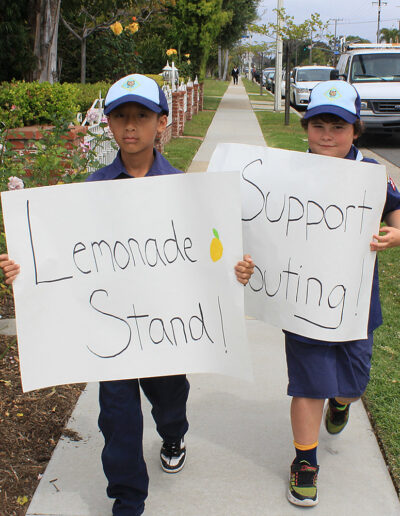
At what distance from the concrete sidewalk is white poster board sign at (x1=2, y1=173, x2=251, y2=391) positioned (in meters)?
0.57

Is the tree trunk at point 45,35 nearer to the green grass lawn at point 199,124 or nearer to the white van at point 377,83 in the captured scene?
the green grass lawn at point 199,124

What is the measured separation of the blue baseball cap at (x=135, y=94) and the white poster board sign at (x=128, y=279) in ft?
0.95

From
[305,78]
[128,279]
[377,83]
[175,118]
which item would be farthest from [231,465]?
[305,78]

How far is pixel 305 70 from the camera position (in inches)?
973

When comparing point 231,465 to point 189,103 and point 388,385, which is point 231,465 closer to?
point 388,385

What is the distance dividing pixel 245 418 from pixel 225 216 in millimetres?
1288

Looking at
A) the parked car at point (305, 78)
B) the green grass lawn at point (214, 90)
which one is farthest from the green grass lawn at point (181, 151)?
the green grass lawn at point (214, 90)

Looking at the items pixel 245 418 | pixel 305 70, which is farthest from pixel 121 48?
pixel 245 418

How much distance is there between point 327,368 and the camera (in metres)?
2.42

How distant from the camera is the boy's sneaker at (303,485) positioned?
7.98 feet

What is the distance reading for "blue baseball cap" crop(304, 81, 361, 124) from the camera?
2.33 m

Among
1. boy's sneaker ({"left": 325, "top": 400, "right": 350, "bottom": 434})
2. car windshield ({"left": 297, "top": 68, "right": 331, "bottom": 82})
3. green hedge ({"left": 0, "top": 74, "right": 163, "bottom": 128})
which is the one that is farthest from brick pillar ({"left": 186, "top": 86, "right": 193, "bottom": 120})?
boy's sneaker ({"left": 325, "top": 400, "right": 350, "bottom": 434})

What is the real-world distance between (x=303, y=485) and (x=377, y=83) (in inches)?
481

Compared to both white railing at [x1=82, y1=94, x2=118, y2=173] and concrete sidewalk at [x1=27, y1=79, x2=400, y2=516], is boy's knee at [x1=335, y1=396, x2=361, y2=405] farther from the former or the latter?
white railing at [x1=82, y1=94, x2=118, y2=173]
